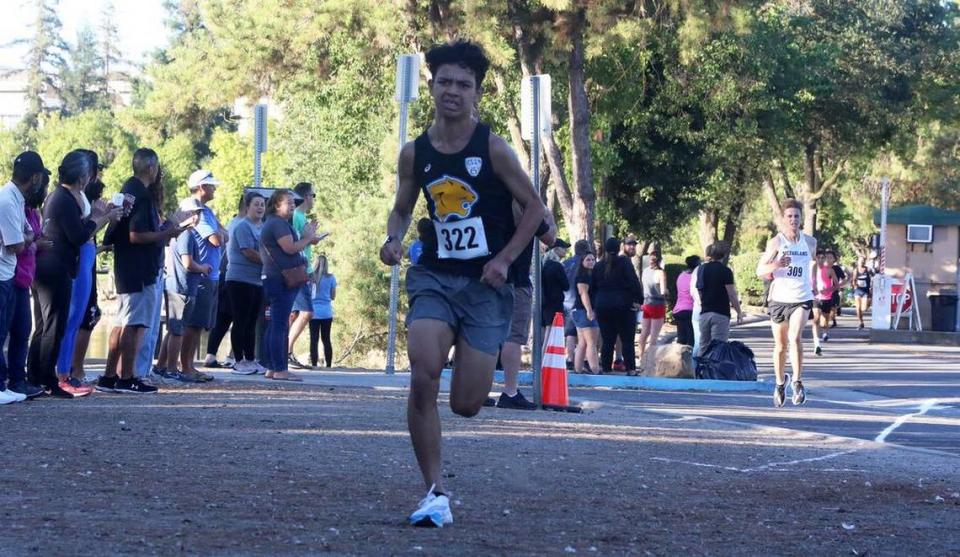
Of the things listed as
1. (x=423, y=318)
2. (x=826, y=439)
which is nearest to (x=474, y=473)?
(x=423, y=318)

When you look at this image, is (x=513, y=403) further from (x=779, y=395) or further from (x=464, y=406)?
(x=464, y=406)

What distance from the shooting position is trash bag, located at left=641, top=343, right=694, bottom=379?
1964 cm

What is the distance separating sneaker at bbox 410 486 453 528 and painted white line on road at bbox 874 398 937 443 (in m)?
6.50

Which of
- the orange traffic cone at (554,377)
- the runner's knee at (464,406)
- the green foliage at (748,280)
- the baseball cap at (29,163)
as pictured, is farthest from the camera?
the green foliage at (748,280)

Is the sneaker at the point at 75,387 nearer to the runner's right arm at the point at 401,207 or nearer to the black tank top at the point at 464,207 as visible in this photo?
the runner's right arm at the point at 401,207

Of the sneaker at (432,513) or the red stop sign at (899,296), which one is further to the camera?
the red stop sign at (899,296)

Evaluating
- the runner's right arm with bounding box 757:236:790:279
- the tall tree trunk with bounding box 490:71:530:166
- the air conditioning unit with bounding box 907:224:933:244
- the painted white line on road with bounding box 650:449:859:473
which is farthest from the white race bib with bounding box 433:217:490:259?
the air conditioning unit with bounding box 907:224:933:244

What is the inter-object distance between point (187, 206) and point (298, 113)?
27.8 metres

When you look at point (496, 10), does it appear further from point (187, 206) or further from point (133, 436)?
point (133, 436)

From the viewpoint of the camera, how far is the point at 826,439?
459 inches

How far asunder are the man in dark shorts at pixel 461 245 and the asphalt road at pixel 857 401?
19.8 feet

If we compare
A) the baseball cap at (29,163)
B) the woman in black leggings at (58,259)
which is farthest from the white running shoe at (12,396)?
the baseball cap at (29,163)

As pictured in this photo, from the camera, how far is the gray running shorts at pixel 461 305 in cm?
673

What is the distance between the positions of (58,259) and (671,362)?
971cm
